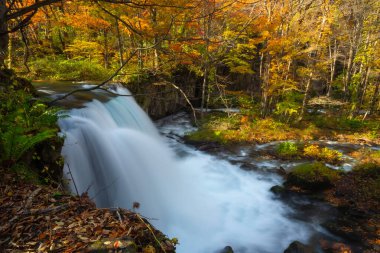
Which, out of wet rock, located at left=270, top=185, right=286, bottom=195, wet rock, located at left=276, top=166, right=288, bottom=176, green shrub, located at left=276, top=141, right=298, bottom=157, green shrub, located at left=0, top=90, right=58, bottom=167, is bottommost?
wet rock, located at left=270, top=185, right=286, bottom=195

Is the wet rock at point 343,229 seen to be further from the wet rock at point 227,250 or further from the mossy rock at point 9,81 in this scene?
the mossy rock at point 9,81

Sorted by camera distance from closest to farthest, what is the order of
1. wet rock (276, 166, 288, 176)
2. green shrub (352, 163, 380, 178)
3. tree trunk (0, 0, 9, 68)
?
1. tree trunk (0, 0, 9, 68)
2. green shrub (352, 163, 380, 178)
3. wet rock (276, 166, 288, 176)

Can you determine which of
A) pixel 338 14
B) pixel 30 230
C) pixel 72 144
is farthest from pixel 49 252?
pixel 338 14

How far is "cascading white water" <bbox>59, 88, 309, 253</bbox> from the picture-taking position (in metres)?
6.70

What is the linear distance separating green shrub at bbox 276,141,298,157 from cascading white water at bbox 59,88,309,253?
259cm

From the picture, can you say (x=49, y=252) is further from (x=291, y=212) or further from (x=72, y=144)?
(x=291, y=212)

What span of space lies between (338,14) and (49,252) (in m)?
22.0

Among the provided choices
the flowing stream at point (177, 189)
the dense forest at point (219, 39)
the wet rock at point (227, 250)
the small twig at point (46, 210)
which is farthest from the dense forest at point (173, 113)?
the wet rock at point (227, 250)

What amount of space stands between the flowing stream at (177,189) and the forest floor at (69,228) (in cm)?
210

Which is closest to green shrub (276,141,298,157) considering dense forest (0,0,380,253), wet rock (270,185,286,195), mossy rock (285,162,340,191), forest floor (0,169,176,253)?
dense forest (0,0,380,253)

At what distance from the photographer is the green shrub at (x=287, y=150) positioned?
40.9 feet

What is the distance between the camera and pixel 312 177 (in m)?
9.57

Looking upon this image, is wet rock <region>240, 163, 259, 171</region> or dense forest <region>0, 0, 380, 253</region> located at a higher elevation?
dense forest <region>0, 0, 380, 253</region>

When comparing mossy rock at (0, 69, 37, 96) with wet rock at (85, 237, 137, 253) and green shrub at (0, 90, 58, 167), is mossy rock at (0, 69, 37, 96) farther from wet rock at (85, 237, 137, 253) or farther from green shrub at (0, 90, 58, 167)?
wet rock at (85, 237, 137, 253)
